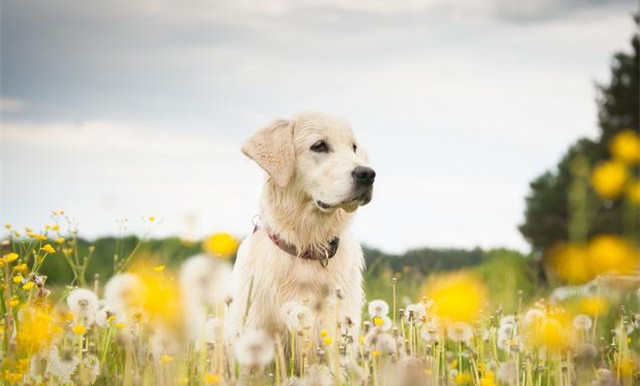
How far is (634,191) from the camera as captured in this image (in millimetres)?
2926

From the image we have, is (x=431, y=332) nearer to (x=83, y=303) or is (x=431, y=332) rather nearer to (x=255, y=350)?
(x=255, y=350)

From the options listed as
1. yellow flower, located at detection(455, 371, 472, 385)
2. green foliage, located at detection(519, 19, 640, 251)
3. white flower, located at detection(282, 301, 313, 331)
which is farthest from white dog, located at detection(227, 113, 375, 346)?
green foliage, located at detection(519, 19, 640, 251)

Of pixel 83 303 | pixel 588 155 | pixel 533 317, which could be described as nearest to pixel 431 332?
pixel 533 317

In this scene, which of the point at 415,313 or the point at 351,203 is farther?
the point at 351,203

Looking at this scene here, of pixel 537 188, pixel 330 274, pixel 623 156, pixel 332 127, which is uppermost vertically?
pixel 537 188

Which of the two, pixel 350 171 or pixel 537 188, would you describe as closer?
pixel 350 171

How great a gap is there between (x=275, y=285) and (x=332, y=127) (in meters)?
1.39

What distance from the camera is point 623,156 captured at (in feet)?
10.5

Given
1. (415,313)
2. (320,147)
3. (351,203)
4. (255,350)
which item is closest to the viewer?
(255,350)

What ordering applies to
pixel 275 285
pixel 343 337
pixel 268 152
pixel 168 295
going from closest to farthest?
pixel 168 295
pixel 343 337
pixel 275 285
pixel 268 152

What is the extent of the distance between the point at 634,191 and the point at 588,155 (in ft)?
89.9

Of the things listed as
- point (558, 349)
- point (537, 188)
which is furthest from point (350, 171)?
point (537, 188)

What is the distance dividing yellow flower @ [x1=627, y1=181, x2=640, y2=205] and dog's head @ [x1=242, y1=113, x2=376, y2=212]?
2.08m

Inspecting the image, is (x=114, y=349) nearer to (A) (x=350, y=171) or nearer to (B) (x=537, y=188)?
(A) (x=350, y=171)
